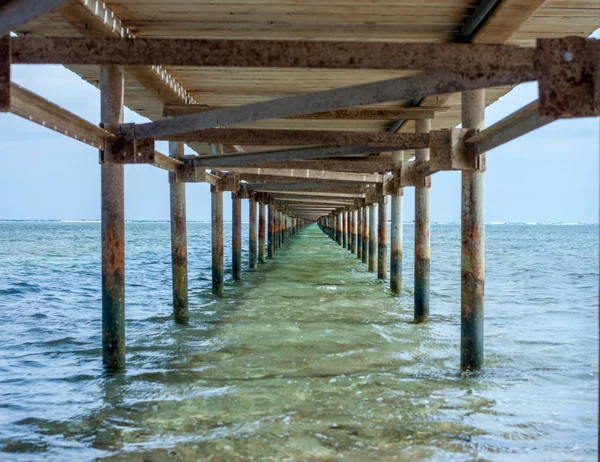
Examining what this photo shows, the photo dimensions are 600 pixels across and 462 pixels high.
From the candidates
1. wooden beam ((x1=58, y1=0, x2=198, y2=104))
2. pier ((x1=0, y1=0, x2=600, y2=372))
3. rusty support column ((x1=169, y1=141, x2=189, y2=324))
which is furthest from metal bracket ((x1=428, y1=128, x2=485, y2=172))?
rusty support column ((x1=169, y1=141, x2=189, y2=324))

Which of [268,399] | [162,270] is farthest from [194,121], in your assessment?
[162,270]

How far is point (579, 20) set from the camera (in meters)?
5.84

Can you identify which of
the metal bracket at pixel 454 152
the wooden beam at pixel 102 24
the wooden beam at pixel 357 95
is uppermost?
the wooden beam at pixel 102 24

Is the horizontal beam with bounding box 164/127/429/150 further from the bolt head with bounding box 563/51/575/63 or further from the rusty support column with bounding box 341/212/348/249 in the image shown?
the rusty support column with bounding box 341/212/348/249

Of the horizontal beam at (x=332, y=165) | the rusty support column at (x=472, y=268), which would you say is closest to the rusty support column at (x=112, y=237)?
the rusty support column at (x=472, y=268)

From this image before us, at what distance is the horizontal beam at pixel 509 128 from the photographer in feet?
15.2

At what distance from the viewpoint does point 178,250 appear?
9.92 m

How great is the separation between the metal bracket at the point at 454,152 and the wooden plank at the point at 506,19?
37.0 inches

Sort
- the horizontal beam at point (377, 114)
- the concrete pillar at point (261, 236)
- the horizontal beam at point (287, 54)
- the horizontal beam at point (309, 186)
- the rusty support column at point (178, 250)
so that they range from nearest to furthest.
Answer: the horizontal beam at point (287, 54) < the horizontal beam at point (377, 114) < the rusty support column at point (178, 250) < the horizontal beam at point (309, 186) < the concrete pillar at point (261, 236)

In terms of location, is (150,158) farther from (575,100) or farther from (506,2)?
(575,100)

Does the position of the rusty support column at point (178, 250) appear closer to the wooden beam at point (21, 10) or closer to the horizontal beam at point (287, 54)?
the wooden beam at point (21, 10)

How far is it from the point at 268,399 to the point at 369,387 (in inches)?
38.7

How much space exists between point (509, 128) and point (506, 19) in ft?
3.14

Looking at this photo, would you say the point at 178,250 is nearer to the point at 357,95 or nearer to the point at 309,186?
the point at 357,95
